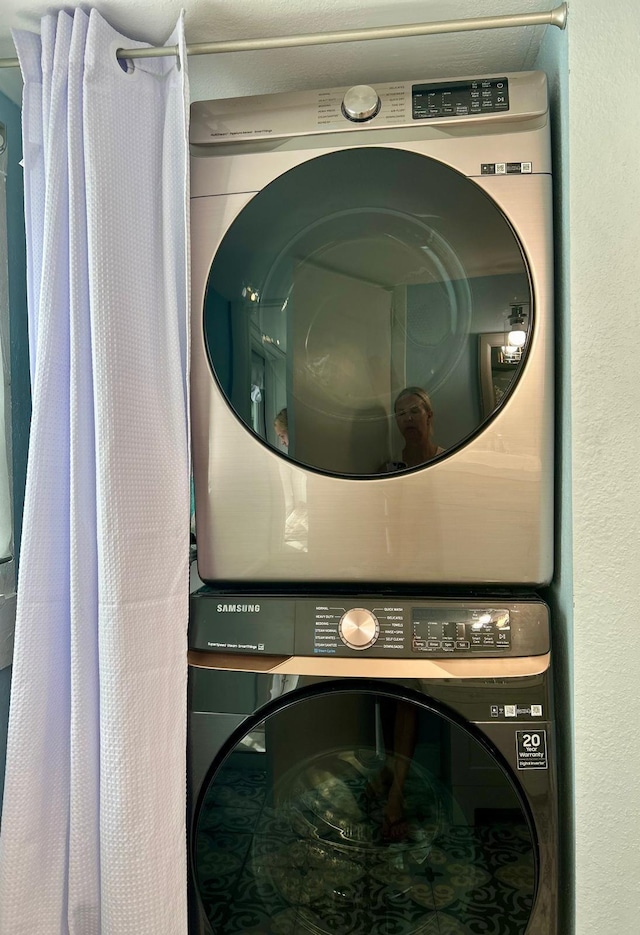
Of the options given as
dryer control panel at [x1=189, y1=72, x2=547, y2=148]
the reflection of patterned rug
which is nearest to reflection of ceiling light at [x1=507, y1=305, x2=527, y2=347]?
dryer control panel at [x1=189, y1=72, x2=547, y2=148]

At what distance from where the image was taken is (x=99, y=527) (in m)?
1.07

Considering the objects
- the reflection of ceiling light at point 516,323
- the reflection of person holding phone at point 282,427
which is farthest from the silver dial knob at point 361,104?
the reflection of person holding phone at point 282,427

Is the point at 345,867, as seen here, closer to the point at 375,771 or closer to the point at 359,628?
the point at 375,771

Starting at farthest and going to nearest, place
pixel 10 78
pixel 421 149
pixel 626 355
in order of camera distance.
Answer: pixel 10 78 → pixel 421 149 → pixel 626 355

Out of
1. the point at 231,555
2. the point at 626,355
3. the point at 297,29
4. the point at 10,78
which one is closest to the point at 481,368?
the point at 626,355

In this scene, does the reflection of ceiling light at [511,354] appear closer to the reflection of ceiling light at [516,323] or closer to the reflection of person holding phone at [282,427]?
the reflection of ceiling light at [516,323]

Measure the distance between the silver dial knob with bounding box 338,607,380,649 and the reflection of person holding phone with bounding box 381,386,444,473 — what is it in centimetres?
26

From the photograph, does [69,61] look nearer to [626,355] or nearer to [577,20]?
[577,20]

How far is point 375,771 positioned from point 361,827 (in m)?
0.10

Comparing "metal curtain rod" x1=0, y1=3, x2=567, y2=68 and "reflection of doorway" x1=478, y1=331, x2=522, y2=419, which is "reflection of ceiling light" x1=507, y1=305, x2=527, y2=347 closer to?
"reflection of doorway" x1=478, y1=331, x2=522, y2=419

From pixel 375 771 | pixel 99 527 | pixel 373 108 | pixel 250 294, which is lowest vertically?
pixel 375 771

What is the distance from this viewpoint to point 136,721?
1062 mm

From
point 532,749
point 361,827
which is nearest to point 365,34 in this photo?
point 532,749

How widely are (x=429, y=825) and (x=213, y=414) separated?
0.77m
